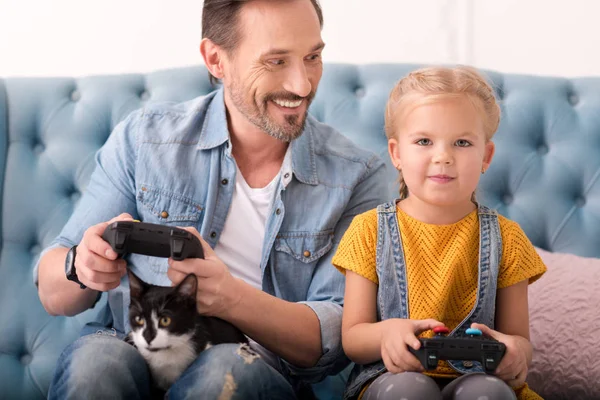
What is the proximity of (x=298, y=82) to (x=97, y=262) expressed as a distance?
0.54m

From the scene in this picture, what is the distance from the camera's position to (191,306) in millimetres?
1288

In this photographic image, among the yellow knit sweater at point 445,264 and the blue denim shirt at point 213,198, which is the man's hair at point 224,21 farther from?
the yellow knit sweater at point 445,264

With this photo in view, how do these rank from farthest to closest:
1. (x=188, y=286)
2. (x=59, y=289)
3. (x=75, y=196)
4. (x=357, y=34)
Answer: (x=357, y=34), (x=75, y=196), (x=59, y=289), (x=188, y=286)

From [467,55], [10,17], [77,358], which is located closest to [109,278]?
[77,358]

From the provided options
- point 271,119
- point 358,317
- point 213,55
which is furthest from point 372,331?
point 213,55

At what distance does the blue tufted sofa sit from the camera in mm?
1867

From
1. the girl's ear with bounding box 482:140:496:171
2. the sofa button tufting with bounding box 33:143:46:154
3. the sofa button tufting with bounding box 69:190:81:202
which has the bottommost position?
the sofa button tufting with bounding box 69:190:81:202

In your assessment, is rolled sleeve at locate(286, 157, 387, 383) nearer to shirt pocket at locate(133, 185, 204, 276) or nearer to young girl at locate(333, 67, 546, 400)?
young girl at locate(333, 67, 546, 400)

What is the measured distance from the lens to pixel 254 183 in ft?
5.47

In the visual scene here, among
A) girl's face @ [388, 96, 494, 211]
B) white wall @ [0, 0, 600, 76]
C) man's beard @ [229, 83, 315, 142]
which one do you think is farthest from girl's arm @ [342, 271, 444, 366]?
white wall @ [0, 0, 600, 76]

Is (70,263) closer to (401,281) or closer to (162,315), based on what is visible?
(162,315)

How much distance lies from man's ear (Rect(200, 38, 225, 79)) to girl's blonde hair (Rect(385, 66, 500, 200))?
0.43 meters

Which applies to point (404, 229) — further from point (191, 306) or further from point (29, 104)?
point (29, 104)

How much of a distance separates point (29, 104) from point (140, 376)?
96 centimetres
